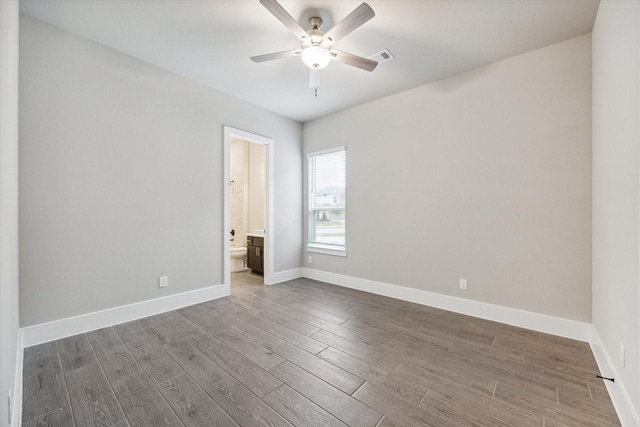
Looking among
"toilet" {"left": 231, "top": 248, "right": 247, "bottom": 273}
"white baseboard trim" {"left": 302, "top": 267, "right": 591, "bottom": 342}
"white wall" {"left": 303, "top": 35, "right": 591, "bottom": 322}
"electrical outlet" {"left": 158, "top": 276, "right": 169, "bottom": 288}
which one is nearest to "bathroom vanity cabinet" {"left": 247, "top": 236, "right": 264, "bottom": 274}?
"toilet" {"left": 231, "top": 248, "right": 247, "bottom": 273}

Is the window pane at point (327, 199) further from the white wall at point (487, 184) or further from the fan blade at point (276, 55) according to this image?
the fan blade at point (276, 55)

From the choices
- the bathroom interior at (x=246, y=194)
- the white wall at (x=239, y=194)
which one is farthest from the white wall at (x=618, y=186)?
the white wall at (x=239, y=194)

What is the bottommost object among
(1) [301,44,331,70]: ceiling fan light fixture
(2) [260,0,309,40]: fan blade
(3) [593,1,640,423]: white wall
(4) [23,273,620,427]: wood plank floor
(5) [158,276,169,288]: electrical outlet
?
(4) [23,273,620,427]: wood plank floor

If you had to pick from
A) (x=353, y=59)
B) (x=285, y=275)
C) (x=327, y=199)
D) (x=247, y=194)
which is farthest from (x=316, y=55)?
(x=247, y=194)

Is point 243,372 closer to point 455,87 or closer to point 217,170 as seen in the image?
point 217,170

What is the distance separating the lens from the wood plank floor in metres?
1.56

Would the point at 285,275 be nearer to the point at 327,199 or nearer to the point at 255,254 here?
the point at 255,254

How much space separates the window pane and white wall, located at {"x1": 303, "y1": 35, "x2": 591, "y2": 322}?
363mm

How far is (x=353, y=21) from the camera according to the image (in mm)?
1976

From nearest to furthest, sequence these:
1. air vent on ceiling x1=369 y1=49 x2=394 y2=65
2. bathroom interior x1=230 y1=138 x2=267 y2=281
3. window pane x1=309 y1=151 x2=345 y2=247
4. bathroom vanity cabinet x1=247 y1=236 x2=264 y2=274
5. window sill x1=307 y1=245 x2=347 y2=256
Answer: air vent on ceiling x1=369 y1=49 x2=394 y2=65 < window sill x1=307 y1=245 x2=347 y2=256 < window pane x1=309 y1=151 x2=345 y2=247 < bathroom vanity cabinet x1=247 y1=236 x2=264 y2=274 < bathroom interior x1=230 y1=138 x2=267 y2=281

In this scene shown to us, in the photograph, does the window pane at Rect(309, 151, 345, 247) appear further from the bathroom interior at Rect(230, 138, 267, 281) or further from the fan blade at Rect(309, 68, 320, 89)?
the fan blade at Rect(309, 68, 320, 89)

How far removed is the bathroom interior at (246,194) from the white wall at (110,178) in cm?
201

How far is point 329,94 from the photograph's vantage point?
12.3 feet

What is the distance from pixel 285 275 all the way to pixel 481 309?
9.59 feet
